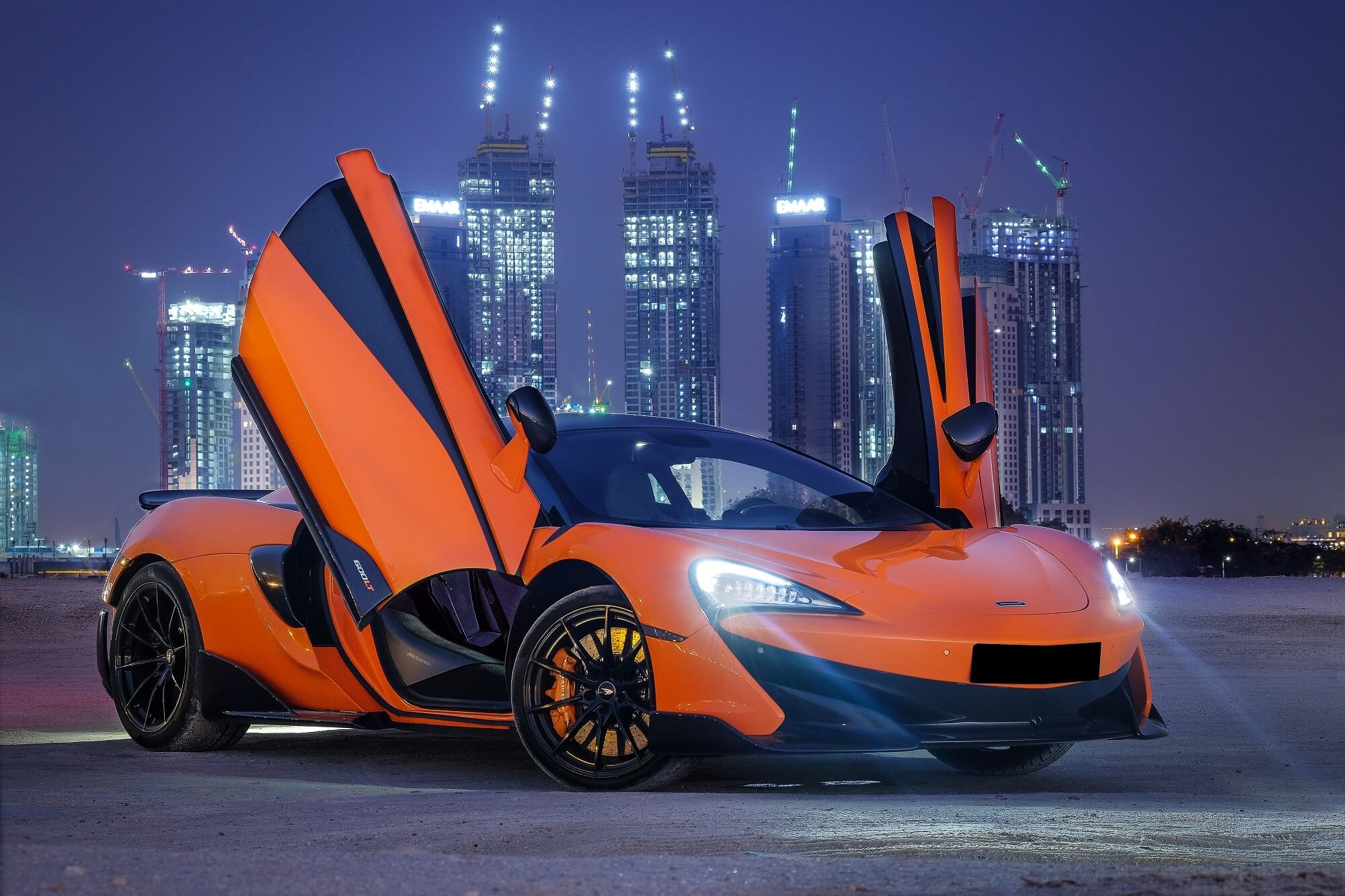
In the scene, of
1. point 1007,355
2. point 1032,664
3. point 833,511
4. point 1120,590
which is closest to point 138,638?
point 833,511

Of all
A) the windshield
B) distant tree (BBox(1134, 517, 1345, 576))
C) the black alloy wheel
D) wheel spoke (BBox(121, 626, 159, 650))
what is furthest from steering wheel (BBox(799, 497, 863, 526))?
distant tree (BBox(1134, 517, 1345, 576))

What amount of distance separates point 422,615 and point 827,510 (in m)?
1.75

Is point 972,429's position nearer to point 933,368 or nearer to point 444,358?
point 933,368

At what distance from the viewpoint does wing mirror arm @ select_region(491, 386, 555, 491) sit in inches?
229

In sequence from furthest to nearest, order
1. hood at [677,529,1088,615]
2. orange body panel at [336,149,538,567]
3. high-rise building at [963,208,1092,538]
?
high-rise building at [963,208,1092,538]
orange body panel at [336,149,538,567]
hood at [677,529,1088,615]

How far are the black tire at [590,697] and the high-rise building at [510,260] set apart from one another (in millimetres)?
147027

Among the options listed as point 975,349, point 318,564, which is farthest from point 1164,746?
point 318,564

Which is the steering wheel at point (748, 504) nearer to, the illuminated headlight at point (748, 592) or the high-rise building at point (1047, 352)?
the illuminated headlight at point (748, 592)

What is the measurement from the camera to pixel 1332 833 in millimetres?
4730

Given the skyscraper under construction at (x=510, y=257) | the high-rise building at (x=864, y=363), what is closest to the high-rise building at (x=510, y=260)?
the skyscraper under construction at (x=510, y=257)

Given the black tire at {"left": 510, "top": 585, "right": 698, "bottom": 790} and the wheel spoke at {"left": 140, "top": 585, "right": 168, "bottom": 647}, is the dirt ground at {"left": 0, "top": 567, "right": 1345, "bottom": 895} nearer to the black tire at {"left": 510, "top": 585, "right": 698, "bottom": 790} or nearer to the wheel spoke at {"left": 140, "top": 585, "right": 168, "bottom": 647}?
the black tire at {"left": 510, "top": 585, "right": 698, "bottom": 790}

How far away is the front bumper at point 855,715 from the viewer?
5.14 metres

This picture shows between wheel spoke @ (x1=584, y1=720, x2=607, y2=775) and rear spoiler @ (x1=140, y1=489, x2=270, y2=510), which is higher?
rear spoiler @ (x1=140, y1=489, x2=270, y2=510)

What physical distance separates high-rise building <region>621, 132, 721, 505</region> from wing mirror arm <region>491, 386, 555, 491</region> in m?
147
